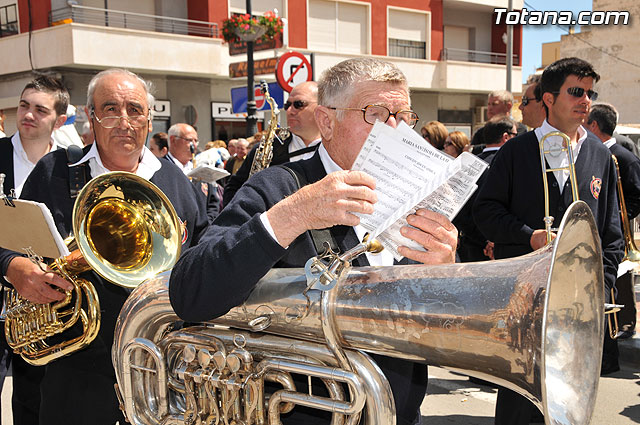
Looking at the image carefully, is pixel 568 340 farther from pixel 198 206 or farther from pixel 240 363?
pixel 198 206

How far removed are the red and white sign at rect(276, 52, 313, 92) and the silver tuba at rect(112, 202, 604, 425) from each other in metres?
7.04

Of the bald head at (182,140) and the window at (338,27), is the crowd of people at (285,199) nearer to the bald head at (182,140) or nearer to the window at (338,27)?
the bald head at (182,140)

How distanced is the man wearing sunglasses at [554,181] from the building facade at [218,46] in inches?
429

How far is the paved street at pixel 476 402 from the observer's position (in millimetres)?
3992

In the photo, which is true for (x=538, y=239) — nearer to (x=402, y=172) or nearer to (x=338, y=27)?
(x=402, y=172)

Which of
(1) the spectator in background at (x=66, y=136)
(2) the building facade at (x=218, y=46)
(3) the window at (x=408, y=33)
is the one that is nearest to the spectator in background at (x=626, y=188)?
(1) the spectator in background at (x=66, y=136)

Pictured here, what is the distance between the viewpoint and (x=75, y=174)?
247 centimetres

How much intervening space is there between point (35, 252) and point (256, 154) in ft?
7.85

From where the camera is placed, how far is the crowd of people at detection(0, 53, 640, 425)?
5.01 ft

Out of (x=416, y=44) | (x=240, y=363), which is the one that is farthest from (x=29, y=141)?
(x=416, y=44)

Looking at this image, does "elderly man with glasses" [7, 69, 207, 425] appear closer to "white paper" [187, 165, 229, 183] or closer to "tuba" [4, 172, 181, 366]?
"tuba" [4, 172, 181, 366]

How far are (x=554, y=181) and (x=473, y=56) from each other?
21766mm

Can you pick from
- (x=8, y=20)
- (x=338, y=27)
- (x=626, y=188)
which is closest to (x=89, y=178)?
(x=626, y=188)

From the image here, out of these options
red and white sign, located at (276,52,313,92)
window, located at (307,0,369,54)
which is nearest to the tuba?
red and white sign, located at (276,52,313,92)
